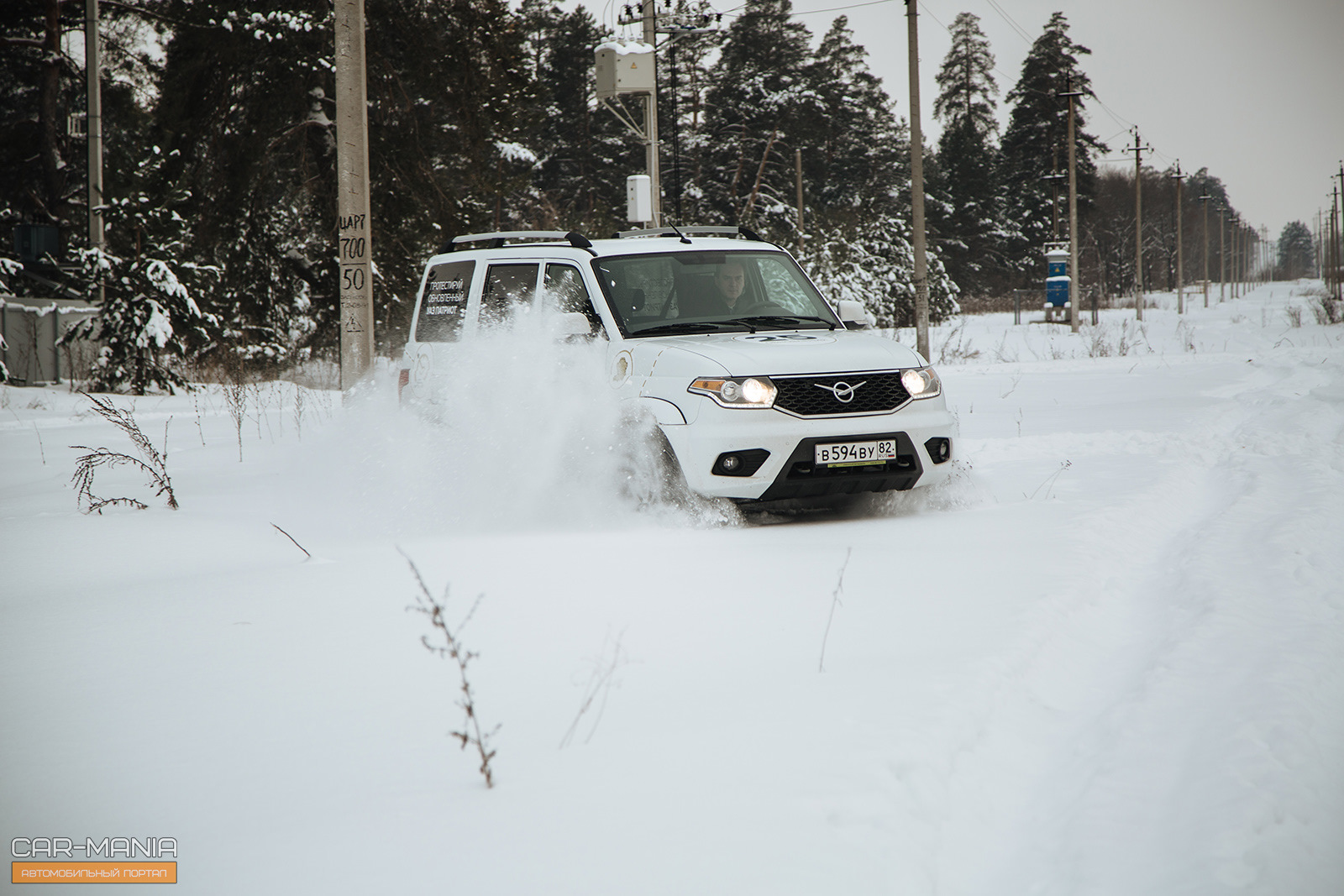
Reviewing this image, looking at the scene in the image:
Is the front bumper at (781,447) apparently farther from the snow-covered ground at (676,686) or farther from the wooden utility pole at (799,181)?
the wooden utility pole at (799,181)

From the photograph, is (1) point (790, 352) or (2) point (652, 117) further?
(2) point (652, 117)

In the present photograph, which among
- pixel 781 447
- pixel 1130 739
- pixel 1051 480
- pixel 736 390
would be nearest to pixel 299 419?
pixel 736 390

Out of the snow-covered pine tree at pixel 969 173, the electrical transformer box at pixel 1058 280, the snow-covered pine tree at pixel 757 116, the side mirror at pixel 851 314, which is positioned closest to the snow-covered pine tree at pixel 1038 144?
the snow-covered pine tree at pixel 969 173

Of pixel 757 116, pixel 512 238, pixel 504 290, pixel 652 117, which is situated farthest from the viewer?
pixel 757 116

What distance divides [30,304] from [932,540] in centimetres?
1934

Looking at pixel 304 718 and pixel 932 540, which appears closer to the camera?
pixel 304 718

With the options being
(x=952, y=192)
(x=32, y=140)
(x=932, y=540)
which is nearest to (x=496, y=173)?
(x=32, y=140)

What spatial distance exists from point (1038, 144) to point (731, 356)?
247 ft

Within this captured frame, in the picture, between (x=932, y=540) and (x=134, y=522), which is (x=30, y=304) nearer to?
(x=134, y=522)

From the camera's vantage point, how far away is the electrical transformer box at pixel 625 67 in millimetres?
17828

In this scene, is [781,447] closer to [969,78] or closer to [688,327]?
[688,327]

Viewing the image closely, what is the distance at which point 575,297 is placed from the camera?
715 cm

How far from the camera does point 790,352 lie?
6.30 m

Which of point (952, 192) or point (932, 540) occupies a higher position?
point (952, 192)
